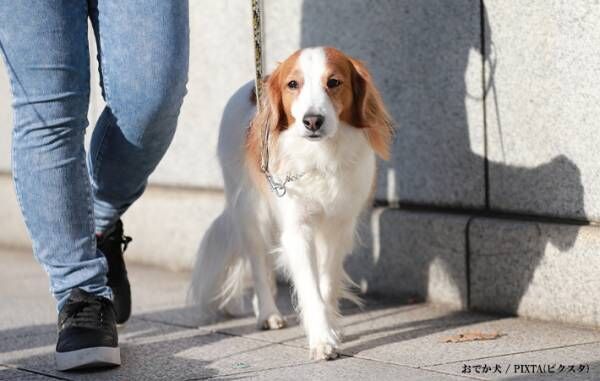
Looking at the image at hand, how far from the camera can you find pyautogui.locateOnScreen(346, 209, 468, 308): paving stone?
4840mm

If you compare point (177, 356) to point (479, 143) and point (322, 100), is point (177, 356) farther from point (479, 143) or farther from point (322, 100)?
point (479, 143)

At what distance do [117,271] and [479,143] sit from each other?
1620 mm

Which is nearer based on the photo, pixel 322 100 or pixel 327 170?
pixel 322 100

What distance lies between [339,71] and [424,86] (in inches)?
35.0

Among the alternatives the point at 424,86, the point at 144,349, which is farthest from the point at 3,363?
the point at 424,86

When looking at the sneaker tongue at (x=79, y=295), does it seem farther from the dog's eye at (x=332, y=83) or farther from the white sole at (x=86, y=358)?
the dog's eye at (x=332, y=83)

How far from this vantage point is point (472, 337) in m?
4.18

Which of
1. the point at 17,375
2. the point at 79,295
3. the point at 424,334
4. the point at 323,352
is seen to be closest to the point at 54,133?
the point at 79,295

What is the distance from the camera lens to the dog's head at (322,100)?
13.2ft

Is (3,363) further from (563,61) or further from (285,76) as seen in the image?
(563,61)

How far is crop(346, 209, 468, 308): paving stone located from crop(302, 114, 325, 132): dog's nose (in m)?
1.09

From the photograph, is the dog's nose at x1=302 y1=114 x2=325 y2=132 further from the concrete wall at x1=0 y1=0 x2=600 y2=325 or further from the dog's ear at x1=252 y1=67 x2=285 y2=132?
the concrete wall at x1=0 y1=0 x2=600 y2=325

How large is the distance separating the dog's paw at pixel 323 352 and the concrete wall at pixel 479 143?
1.03 meters

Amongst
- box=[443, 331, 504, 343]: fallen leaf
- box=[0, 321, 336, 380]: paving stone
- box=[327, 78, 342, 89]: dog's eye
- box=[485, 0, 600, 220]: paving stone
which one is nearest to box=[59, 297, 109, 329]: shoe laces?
box=[0, 321, 336, 380]: paving stone
